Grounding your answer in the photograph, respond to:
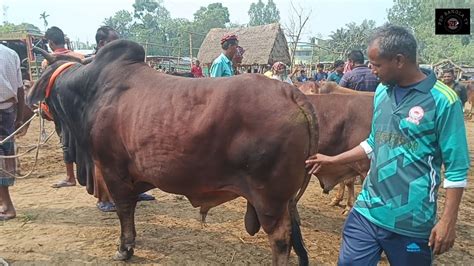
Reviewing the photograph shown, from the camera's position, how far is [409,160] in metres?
2.17

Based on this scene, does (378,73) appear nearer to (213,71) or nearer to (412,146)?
Result: (412,146)

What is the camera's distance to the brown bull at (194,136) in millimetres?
3045

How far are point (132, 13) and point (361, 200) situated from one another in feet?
253

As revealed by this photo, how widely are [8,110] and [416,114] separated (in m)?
4.29

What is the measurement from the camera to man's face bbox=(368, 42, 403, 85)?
2150mm

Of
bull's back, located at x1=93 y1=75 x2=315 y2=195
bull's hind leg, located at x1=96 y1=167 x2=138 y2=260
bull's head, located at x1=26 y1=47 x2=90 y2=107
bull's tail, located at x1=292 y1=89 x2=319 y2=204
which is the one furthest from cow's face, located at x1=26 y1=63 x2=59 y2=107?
bull's tail, located at x1=292 y1=89 x2=319 y2=204

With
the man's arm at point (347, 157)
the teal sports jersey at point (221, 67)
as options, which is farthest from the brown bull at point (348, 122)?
the man's arm at point (347, 157)

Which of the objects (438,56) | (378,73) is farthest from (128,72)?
(438,56)

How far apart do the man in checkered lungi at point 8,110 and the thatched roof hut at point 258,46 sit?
18408 mm

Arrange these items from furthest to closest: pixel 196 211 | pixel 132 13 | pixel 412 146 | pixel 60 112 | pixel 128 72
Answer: pixel 132 13
pixel 196 211
pixel 60 112
pixel 128 72
pixel 412 146

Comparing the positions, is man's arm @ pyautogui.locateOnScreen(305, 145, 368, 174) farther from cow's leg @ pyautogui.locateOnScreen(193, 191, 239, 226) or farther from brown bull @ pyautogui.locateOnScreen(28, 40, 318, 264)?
cow's leg @ pyautogui.locateOnScreen(193, 191, 239, 226)

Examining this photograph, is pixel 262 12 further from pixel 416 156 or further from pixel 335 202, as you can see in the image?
pixel 416 156

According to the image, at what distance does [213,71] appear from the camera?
556 centimetres

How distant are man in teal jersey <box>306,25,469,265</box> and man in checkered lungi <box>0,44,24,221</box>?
3.81 meters
